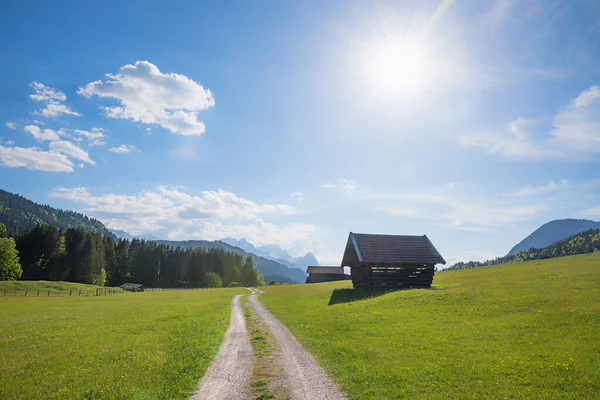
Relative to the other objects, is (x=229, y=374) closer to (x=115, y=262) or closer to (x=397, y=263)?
(x=397, y=263)

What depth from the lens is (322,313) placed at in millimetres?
30594

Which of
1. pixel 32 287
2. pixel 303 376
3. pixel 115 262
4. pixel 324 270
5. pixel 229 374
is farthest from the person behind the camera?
pixel 115 262

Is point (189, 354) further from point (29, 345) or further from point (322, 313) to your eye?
point (322, 313)

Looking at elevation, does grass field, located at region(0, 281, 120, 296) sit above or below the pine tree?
below

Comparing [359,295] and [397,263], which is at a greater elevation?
[397,263]

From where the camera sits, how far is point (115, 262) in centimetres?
13775

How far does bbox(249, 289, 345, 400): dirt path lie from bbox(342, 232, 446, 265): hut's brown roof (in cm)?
2626

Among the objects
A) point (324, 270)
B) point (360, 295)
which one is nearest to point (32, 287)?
point (360, 295)

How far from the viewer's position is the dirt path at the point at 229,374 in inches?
455

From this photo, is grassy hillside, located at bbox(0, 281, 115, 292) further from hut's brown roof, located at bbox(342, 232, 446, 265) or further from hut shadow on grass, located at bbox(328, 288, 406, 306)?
hut's brown roof, located at bbox(342, 232, 446, 265)

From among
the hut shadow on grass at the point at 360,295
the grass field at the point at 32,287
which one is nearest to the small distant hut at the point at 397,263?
the hut shadow on grass at the point at 360,295

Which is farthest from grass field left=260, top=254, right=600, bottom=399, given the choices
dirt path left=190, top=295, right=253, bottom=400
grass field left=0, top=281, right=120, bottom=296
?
grass field left=0, top=281, right=120, bottom=296

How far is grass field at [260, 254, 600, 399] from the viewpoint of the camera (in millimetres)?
11555

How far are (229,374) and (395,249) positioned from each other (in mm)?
35671
